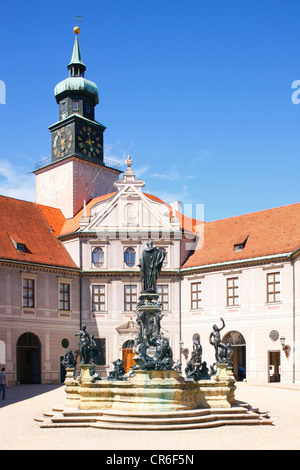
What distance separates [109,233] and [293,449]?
101ft

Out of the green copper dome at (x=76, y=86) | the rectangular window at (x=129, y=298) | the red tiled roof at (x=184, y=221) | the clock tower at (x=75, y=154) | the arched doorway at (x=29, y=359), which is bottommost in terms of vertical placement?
the arched doorway at (x=29, y=359)

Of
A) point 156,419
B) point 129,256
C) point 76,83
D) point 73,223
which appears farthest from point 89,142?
point 156,419

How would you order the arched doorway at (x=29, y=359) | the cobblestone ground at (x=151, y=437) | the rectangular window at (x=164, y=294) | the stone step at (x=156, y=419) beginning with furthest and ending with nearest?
the rectangular window at (x=164, y=294)
the arched doorway at (x=29, y=359)
the stone step at (x=156, y=419)
the cobblestone ground at (x=151, y=437)

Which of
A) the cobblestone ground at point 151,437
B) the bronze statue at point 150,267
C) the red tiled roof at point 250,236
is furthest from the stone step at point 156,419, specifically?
the red tiled roof at point 250,236

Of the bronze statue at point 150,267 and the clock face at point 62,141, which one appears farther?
the clock face at point 62,141

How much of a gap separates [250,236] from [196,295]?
5567 millimetres

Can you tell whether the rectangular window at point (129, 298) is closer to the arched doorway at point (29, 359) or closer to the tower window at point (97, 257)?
the tower window at point (97, 257)

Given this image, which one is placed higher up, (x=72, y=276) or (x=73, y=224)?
(x=73, y=224)

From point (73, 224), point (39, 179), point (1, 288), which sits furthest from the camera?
point (39, 179)

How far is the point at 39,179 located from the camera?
171 feet

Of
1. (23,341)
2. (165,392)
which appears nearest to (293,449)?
(165,392)

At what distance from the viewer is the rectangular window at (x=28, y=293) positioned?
39.4 m

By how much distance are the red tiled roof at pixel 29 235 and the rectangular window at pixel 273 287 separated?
1355cm
